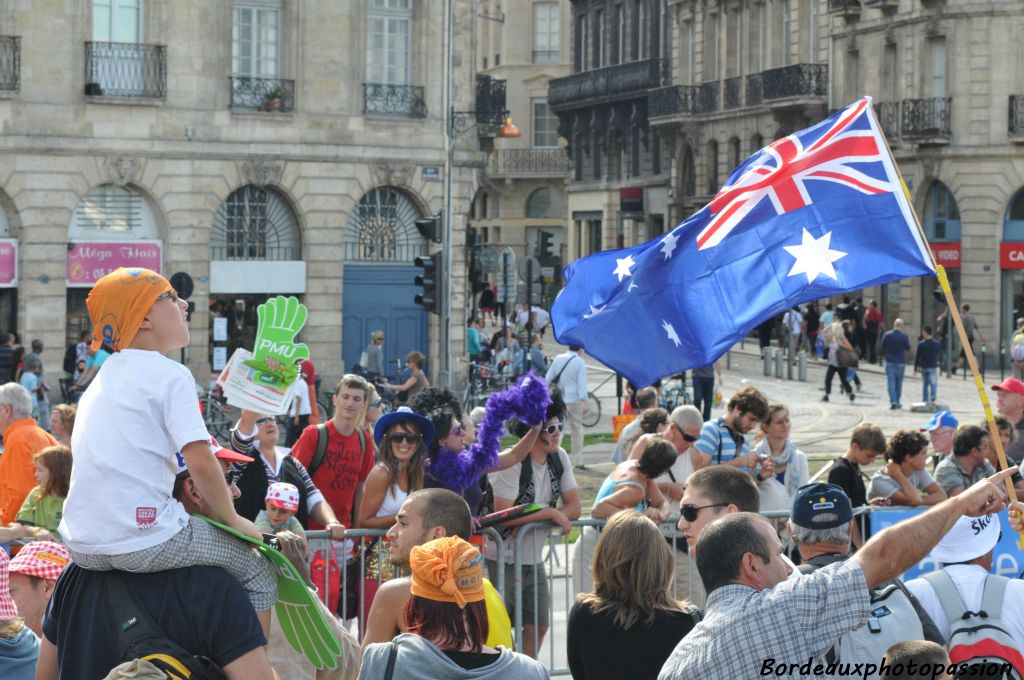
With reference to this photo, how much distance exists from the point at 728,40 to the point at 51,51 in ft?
104

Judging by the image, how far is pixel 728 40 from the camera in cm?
5753

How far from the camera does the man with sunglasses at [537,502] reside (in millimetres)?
9250

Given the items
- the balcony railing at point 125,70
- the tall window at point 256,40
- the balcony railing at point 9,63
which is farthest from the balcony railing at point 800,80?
the balcony railing at point 9,63

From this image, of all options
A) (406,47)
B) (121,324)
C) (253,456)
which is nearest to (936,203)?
(406,47)

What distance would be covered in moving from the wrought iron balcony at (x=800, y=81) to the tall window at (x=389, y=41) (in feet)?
67.9

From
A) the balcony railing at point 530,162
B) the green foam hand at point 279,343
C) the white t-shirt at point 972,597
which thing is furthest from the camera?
the balcony railing at point 530,162

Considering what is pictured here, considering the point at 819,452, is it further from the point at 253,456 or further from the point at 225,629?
the point at 225,629

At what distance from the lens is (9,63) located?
29.8 m

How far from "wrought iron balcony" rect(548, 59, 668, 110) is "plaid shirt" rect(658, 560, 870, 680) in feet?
202

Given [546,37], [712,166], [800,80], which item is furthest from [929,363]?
[546,37]

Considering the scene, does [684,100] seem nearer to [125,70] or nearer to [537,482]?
[125,70]

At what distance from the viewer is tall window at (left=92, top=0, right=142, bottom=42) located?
3070 centimetres

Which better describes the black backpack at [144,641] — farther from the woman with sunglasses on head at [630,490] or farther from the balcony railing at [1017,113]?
the balcony railing at [1017,113]

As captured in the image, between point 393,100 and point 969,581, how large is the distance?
27.8 m
